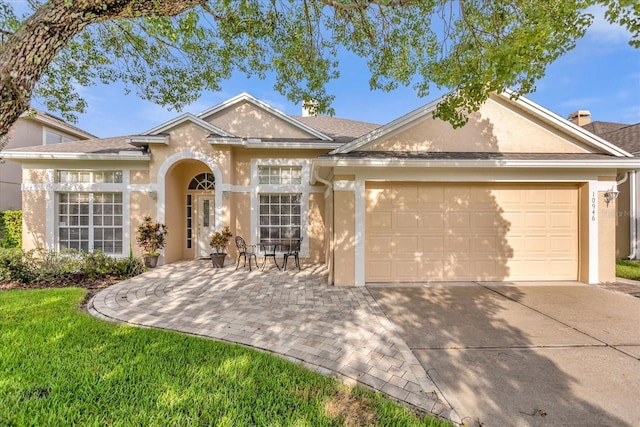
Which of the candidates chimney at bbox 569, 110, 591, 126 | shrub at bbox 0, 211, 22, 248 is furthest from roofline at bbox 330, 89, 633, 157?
shrub at bbox 0, 211, 22, 248

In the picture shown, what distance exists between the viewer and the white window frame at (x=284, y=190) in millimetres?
9977

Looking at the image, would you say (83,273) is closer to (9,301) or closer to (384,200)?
(9,301)

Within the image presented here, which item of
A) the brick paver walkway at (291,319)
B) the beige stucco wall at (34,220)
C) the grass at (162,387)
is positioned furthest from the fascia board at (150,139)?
the grass at (162,387)

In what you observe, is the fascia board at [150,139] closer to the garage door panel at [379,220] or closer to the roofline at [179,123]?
the roofline at [179,123]

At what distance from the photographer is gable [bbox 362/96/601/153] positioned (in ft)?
24.1

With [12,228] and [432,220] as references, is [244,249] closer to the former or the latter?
[432,220]

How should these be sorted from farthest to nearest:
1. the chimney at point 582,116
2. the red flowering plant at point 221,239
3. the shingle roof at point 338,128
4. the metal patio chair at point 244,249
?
the chimney at point 582,116 < the shingle roof at point 338,128 < the red flowering plant at point 221,239 < the metal patio chair at point 244,249

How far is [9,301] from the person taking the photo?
551 cm

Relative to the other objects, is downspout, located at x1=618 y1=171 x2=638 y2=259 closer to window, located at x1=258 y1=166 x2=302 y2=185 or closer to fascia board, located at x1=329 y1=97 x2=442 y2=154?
fascia board, located at x1=329 y1=97 x2=442 y2=154

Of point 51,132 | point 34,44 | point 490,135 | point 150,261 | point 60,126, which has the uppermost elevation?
point 60,126

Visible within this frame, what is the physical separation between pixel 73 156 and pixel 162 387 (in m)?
10.00

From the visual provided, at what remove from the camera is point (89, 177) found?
9875 millimetres

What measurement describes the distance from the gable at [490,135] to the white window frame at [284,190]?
132 inches

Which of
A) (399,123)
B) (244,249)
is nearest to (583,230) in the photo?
(399,123)
